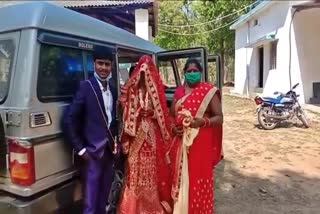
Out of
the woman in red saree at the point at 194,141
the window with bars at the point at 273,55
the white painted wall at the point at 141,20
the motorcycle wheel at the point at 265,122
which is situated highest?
the white painted wall at the point at 141,20

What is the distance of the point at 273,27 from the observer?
51.1 ft

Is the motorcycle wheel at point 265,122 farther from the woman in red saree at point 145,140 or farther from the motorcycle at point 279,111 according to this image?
the woman in red saree at point 145,140

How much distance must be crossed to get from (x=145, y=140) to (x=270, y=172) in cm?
324

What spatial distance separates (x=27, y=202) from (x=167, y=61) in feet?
10.2

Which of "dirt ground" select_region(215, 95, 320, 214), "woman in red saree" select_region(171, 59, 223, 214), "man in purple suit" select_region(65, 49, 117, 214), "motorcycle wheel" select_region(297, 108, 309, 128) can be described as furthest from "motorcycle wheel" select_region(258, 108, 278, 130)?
"man in purple suit" select_region(65, 49, 117, 214)

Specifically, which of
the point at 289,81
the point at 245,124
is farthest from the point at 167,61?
the point at 289,81

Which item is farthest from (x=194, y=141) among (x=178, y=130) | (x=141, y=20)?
(x=141, y=20)

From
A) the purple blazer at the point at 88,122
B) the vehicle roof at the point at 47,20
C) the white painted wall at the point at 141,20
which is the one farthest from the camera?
the white painted wall at the point at 141,20

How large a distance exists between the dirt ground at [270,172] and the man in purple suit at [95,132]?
1.71 meters

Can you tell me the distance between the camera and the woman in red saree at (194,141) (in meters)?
3.30

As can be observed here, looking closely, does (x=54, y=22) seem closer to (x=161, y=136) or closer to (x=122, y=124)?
(x=122, y=124)

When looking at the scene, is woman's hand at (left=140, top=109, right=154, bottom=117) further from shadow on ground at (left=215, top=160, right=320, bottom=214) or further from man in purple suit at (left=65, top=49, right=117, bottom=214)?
shadow on ground at (left=215, top=160, right=320, bottom=214)

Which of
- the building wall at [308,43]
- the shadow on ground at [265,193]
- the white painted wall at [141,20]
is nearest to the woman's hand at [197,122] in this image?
the shadow on ground at [265,193]

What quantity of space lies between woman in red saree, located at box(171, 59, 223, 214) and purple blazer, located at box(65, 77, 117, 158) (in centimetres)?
67
